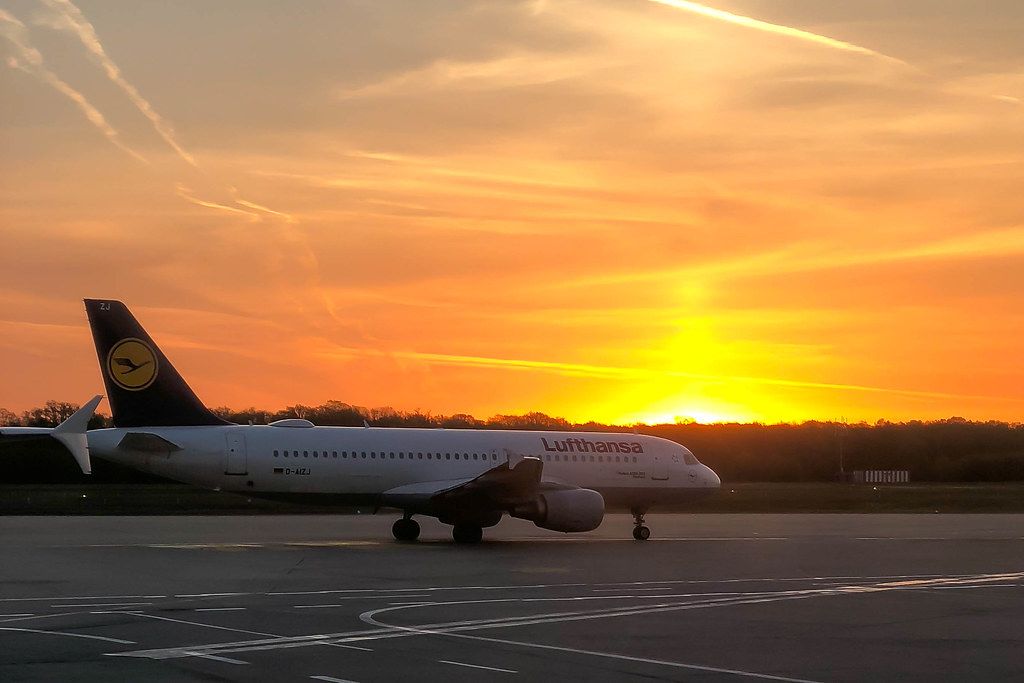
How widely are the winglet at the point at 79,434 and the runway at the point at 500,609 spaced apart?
2124 mm

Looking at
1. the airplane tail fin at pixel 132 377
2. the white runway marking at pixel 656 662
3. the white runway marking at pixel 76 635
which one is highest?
the airplane tail fin at pixel 132 377

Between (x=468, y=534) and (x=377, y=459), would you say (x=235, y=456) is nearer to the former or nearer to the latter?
(x=377, y=459)

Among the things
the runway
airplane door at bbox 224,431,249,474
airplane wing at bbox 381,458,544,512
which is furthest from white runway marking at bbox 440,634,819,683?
airplane door at bbox 224,431,249,474

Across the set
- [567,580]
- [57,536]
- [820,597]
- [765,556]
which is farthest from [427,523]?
[820,597]

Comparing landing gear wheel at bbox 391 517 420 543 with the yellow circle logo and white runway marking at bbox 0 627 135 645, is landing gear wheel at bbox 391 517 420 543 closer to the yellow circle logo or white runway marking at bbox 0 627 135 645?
the yellow circle logo

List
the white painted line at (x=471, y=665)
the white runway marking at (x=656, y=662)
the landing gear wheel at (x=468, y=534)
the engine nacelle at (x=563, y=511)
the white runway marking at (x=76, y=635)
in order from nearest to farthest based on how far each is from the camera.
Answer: the white runway marking at (x=656, y=662) → the white painted line at (x=471, y=665) → the white runway marking at (x=76, y=635) → the engine nacelle at (x=563, y=511) → the landing gear wheel at (x=468, y=534)

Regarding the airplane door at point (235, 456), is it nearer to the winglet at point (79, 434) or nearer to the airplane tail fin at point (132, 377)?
the airplane tail fin at point (132, 377)

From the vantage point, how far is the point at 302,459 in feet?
112

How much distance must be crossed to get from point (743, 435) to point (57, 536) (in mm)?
83279

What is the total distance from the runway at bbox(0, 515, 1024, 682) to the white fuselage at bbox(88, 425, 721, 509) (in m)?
1.65

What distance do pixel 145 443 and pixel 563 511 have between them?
1103cm

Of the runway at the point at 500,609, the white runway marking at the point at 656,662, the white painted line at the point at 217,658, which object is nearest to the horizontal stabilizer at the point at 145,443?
the runway at the point at 500,609

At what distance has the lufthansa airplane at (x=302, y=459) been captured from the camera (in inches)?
1299

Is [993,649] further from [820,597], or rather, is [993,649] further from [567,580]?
[567,580]
